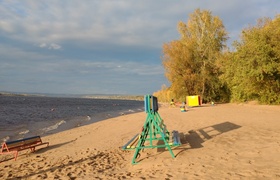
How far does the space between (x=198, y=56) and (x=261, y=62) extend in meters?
14.6

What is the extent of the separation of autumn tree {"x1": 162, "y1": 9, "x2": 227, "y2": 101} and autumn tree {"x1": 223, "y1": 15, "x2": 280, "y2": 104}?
353 inches

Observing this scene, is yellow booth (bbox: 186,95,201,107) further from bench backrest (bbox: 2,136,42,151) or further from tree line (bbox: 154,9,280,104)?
bench backrest (bbox: 2,136,42,151)

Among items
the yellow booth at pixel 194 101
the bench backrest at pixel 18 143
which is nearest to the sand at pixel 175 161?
the bench backrest at pixel 18 143

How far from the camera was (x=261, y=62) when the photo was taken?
866 inches

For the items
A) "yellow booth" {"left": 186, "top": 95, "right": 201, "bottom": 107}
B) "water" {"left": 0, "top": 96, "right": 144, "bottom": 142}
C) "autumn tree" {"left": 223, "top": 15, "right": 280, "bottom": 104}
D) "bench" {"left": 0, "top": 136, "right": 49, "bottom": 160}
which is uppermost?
"autumn tree" {"left": 223, "top": 15, "right": 280, "bottom": 104}

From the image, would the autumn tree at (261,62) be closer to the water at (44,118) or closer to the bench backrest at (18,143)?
the water at (44,118)

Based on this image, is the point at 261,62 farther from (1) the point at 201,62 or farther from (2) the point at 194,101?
(1) the point at 201,62

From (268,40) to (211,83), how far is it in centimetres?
1357

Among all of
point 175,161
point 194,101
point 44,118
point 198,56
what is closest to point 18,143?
point 175,161

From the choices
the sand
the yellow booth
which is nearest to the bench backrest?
the sand

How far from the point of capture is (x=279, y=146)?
7.83m

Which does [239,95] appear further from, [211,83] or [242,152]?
[242,152]

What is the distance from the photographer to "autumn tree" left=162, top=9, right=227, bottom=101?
117 ft

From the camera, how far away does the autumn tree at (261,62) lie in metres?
21.9
